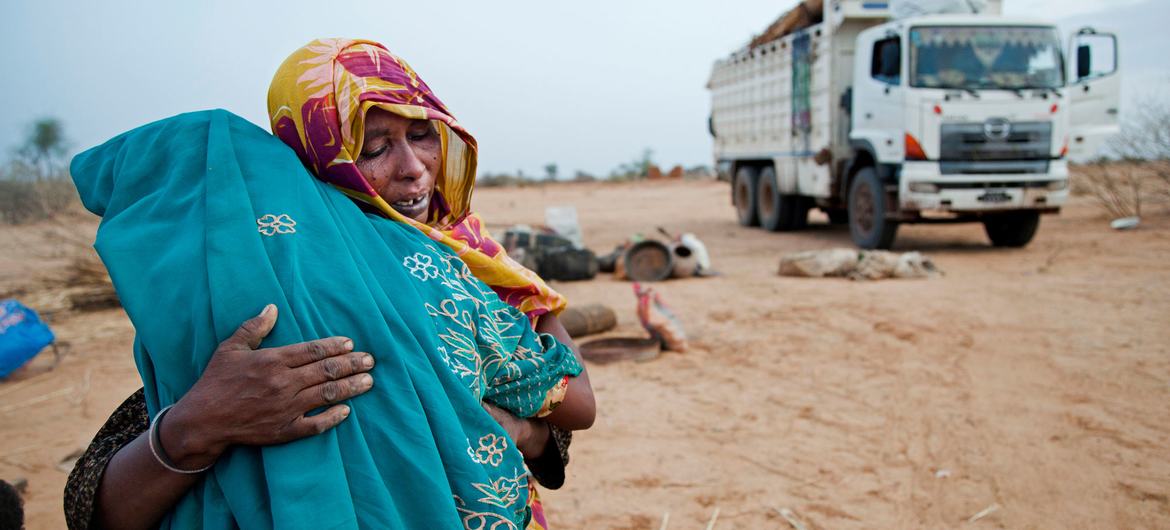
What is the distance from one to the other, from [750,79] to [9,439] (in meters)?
11.2

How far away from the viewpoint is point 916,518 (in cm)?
293

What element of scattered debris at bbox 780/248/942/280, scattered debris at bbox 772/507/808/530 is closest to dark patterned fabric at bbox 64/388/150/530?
scattered debris at bbox 772/507/808/530

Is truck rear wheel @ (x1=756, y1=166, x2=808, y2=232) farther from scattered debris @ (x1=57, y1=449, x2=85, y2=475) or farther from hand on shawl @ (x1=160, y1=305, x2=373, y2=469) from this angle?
hand on shawl @ (x1=160, y1=305, x2=373, y2=469)

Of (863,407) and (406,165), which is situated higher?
(406,165)

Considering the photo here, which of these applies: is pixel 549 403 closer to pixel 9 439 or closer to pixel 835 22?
pixel 9 439

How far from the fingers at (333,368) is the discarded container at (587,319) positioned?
4.67 m

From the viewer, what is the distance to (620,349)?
5.38 metres

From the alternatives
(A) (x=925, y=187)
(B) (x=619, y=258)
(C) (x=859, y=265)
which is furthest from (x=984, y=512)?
(A) (x=925, y=187)

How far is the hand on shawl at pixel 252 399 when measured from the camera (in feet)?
3.34

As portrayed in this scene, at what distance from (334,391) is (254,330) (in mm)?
136

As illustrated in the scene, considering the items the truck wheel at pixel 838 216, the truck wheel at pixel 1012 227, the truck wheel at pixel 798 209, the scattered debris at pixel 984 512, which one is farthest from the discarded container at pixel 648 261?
the truck wheel at pixel 838 216

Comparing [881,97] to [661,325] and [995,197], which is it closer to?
[995,197]

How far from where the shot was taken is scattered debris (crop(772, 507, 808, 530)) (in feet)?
9.50

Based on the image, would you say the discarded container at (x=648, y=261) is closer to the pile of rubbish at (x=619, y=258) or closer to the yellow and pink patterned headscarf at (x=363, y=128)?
the pile of rubbish at (x=619, y=258)
